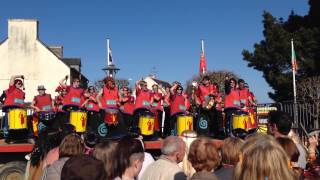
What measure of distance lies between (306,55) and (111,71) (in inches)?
533

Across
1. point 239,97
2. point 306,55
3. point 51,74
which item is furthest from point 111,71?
point 51,74

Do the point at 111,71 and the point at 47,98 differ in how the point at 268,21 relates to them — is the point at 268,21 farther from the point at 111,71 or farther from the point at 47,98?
the point at 47,98

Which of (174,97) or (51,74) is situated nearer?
(174,97)

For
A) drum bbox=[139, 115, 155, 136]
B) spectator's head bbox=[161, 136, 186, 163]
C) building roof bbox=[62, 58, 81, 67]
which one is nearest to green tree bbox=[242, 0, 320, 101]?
drum bbox=[139, 115, 155, 136]

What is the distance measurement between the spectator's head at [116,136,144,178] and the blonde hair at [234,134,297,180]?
1463 mm

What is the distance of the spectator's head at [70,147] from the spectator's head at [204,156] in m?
1.13

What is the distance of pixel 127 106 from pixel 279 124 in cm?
838

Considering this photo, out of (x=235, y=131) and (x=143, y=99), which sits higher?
(x=143, y=99)

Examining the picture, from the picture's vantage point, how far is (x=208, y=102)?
13000 millimetres

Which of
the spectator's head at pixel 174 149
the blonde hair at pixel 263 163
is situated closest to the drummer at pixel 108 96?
the spectator's head at pixel 174 149

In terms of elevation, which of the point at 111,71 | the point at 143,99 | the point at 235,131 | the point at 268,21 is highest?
the point at 268,21

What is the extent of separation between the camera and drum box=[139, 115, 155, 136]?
11.9 meters

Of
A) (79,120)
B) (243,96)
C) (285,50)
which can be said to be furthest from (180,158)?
(285,50)

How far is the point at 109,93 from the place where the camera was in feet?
40.4
